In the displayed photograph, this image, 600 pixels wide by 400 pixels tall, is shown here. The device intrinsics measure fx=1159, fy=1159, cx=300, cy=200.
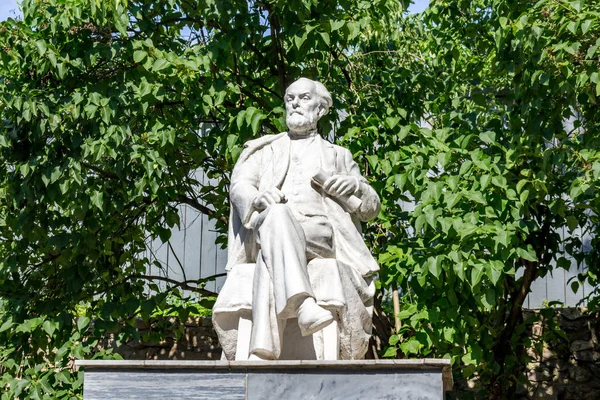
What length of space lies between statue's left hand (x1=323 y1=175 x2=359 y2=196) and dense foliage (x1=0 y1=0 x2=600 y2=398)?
989 millimetres

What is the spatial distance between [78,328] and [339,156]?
2343mm

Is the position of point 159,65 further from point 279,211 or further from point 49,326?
point 279,211

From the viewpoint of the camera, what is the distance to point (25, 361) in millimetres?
8672

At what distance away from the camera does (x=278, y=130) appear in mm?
7730

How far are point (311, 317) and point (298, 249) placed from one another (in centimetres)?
39

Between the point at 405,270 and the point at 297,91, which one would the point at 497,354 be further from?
the point at 297,91

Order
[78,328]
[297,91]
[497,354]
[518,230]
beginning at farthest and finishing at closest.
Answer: [497,354] < [78,328] < [518,230] < [297,91]

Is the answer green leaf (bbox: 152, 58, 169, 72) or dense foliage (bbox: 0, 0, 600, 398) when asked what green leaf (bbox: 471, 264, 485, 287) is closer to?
dense foliage (bbox: 0, 0, 600, 398)

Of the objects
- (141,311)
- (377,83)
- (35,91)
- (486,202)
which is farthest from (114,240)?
(486,202)

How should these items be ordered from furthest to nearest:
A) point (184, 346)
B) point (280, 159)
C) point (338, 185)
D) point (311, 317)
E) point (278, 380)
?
point (184, 346) < point (280, 159) < point (338, 185) < point (311, 317) < point (278, 380)

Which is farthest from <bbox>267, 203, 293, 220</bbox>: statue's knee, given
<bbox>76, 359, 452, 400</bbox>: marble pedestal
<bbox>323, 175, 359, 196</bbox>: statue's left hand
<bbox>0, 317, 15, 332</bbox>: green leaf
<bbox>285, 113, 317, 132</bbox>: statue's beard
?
<bbox>0, 317, 15, 332</bbox>: green leaf

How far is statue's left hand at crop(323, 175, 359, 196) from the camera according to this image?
6.05 metres

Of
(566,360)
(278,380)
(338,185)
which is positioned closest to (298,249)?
(338,185)

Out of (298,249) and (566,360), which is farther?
(566,360)
